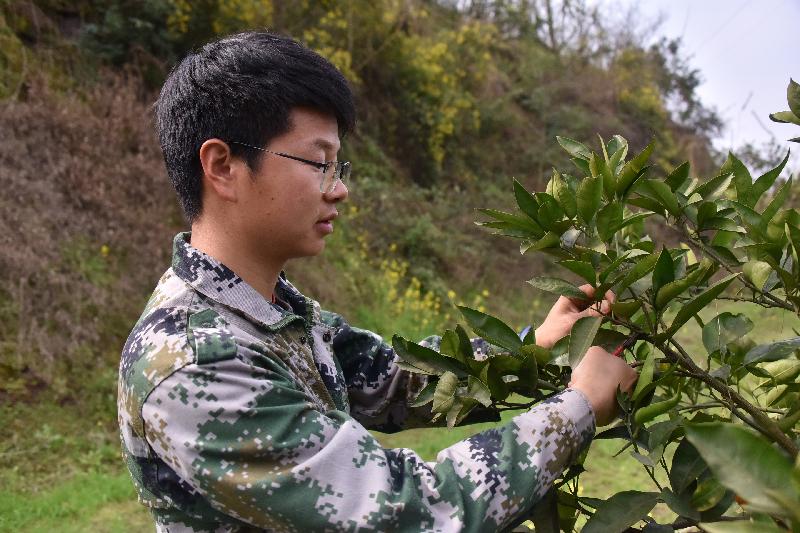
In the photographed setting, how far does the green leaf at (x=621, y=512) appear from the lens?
3.25 ft

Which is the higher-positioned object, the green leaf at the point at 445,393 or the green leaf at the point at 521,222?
the green leaf at the point at 521,222

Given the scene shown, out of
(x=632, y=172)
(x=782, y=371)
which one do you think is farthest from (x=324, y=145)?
(x=782, y=371)

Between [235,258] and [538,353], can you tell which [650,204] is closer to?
[538,353]

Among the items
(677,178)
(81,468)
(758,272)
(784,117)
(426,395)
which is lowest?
(81,468)

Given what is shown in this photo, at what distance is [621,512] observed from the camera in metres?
1.00

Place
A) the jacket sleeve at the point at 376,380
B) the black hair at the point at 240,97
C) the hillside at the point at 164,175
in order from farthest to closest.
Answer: the hillside at the point at 164,175 < the jacket sleeve at the point at 376,380 < the black hair at the point at 240,97

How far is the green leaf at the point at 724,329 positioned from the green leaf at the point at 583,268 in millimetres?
280

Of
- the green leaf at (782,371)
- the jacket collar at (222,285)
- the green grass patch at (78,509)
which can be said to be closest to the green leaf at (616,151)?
the green leaf at (782,371)

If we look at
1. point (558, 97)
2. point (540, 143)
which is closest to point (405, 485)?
point (540, 143)

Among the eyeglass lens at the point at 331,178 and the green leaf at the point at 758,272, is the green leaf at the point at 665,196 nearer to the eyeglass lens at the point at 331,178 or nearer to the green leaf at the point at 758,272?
the green leaf at the point at 758,272

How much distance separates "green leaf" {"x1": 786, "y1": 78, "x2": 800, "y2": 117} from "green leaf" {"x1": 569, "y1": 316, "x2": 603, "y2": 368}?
0.47 m

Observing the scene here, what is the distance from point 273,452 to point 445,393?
0.90 ft

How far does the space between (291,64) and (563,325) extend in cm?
64

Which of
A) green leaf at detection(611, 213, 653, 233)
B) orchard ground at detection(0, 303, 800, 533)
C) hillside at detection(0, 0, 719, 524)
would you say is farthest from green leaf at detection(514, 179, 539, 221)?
hillside at detection(0, 0, 719, 524)
